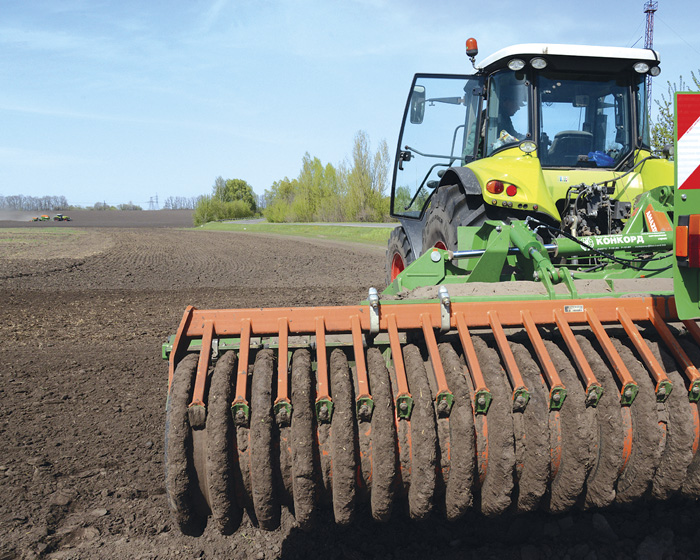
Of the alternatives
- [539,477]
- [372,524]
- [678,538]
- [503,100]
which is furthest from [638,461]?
[503,100]

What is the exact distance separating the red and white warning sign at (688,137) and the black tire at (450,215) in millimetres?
2110

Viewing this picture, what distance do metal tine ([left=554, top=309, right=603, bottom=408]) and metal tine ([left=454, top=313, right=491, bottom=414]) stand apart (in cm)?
37

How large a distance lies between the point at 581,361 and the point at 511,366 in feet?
0.91

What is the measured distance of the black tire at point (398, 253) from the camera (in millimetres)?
5684

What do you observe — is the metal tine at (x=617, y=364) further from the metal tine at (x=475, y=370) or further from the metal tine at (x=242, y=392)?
the metal tine at (x=242, y=392)

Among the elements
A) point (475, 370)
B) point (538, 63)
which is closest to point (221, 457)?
point (475, 370)

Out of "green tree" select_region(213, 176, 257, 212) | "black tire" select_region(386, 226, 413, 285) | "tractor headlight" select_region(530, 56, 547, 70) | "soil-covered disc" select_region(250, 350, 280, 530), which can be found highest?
"green tree" select_region(213, 176, 257, 212)

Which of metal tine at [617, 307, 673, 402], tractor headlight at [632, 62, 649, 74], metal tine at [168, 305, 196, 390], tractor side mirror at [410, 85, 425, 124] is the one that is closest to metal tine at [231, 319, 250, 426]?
metal tine at [168, 305, 196, 390]

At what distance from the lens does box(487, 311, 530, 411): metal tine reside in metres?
2.24

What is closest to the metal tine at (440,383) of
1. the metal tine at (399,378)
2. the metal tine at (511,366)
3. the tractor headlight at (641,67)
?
the metal tine at (399,378)

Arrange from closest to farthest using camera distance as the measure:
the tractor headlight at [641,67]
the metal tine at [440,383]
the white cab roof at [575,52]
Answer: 1. the metal tine at [440,383]
2. the white cab roof at [575,52]
3. the tractor headlight at [641,67]

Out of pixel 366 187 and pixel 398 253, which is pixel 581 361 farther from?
pixel 366 187

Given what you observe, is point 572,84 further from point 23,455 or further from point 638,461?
point 23,455

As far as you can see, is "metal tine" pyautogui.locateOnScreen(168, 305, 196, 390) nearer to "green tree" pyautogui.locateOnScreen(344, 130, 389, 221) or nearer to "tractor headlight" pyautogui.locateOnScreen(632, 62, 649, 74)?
"tractor headlight" pyautogui.locateOnScreen(632, 62, 649, 74)
